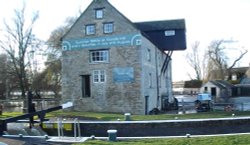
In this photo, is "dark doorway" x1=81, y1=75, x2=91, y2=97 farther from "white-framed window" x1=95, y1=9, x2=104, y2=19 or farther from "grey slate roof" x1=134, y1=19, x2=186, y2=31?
"grey slate roof" x1=134, y1=19, x2=186, y2=31

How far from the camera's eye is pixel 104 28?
1238 inches

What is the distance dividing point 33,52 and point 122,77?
27.6m

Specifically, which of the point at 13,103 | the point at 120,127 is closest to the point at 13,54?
the point at 13,103

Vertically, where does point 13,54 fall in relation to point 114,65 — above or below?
above

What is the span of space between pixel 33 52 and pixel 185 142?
44.9 meters

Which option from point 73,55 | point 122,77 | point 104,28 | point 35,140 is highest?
point 104,28

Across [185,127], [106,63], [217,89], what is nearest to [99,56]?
[106,63]

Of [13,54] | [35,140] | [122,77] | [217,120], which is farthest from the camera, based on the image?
[13,54]

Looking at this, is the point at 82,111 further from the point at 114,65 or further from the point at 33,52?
the point at 33,52

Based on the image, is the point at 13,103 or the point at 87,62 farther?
the point at 13,103

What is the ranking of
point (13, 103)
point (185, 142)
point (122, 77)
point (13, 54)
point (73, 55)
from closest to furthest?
point (185, 142), point (122, 77), point (73, 55), point (13, 103), point (13, 54)

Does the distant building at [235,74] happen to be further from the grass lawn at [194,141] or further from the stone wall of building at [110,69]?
the grass lawn at [194,141]

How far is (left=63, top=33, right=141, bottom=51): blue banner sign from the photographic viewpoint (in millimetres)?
30495

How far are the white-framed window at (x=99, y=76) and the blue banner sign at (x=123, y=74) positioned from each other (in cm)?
112
